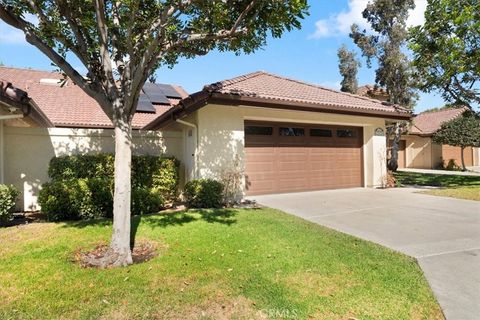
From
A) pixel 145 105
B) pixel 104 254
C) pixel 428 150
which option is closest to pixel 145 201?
pixel 104 254

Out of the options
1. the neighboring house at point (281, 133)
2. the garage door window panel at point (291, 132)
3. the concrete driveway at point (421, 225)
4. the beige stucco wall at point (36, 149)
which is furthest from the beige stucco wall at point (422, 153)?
the beige stucco wall at point (36, 149)

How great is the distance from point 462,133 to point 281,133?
19.7m

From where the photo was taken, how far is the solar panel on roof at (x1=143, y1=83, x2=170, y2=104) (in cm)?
1714

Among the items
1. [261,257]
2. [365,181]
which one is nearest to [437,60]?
[365,181]

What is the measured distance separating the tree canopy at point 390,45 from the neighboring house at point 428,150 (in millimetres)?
8318

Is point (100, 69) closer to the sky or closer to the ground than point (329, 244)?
closer to the sky

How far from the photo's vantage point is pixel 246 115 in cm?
1062

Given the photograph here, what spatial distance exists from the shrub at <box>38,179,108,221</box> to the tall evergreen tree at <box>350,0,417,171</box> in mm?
18638

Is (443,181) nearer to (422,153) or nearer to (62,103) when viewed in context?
(422,153)

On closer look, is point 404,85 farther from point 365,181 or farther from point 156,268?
point 156,268

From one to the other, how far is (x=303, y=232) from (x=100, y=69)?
15.6 feet

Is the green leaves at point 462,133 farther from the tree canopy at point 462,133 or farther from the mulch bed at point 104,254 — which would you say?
the mulch bed at point 104,254

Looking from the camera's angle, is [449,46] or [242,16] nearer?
[242,16]

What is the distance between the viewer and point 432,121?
98.4 feet
